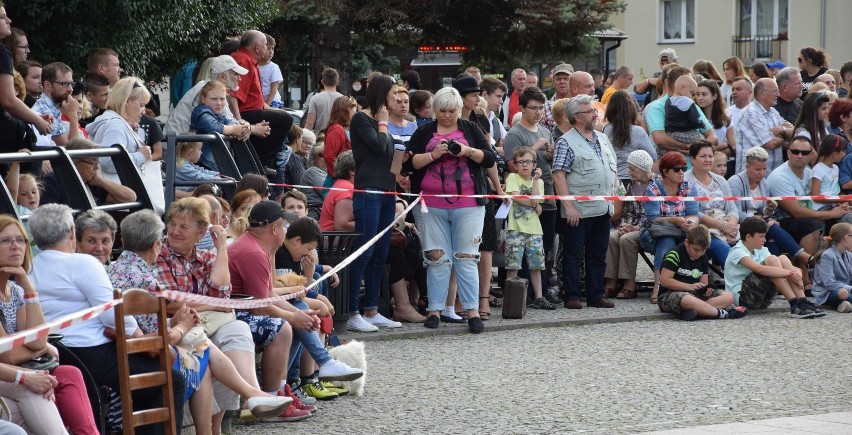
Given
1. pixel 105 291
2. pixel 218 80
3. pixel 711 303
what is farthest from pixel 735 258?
pixel 105 291

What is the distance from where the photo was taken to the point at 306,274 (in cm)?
884

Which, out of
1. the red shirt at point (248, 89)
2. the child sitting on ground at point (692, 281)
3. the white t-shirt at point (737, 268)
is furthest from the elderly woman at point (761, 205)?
the red shirt at point (248, 89)

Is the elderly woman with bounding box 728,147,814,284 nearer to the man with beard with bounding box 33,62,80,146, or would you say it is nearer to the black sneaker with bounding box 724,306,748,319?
the black sneaker with bounding box 724,306,748,319

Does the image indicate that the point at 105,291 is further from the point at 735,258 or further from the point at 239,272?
the point at 735,258

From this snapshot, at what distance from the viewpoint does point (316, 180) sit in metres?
12.9

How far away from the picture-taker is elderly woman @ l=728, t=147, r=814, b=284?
13422 millimetres

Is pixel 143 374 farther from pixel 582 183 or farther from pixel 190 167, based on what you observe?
pixel 582 183

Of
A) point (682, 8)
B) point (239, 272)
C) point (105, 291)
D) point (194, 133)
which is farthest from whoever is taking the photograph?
point (682, 8)

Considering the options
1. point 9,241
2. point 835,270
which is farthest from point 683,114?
point 9,241

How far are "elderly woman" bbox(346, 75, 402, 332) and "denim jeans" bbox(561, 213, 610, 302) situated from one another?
2.09 metres

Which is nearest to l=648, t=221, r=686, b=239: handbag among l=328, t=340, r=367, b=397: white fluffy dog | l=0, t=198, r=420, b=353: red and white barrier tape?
l=0, t=198, r=420, b=353: red and white barrier tape

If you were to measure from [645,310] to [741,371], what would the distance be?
10.2 feet

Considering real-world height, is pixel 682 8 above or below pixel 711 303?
above

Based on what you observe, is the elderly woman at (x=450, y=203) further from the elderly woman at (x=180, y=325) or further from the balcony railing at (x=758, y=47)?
the balcony railing at (x=758, y=47)
